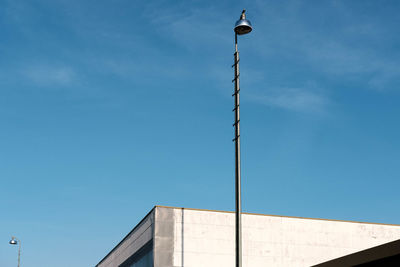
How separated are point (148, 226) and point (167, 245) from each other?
2.06 meters

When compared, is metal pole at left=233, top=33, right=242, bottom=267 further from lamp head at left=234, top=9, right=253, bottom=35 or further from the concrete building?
the concrete building

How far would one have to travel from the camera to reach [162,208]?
112 ft

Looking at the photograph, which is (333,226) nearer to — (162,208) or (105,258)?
(162,208)

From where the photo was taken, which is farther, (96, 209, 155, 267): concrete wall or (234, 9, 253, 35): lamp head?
(96, 209, 155, 267): concrete wall

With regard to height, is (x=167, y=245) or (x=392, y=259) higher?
(x=167, y=245)

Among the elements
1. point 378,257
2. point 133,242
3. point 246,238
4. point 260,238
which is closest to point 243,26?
point 378,257

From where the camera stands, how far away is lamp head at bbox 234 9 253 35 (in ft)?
69.8

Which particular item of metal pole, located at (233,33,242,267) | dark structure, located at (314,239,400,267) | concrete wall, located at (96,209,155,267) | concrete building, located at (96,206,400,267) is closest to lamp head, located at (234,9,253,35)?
metal pole, located at (233,33,242,267)

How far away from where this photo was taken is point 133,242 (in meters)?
38.8

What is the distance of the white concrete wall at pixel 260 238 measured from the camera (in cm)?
3394

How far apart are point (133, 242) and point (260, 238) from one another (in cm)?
848

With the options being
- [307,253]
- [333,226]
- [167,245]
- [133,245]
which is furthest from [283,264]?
[133,245]

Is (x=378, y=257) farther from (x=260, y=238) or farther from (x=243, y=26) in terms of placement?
(x=260, y=238)

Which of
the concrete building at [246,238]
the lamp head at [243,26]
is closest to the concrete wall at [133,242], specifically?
the concrete building at [246,238]
